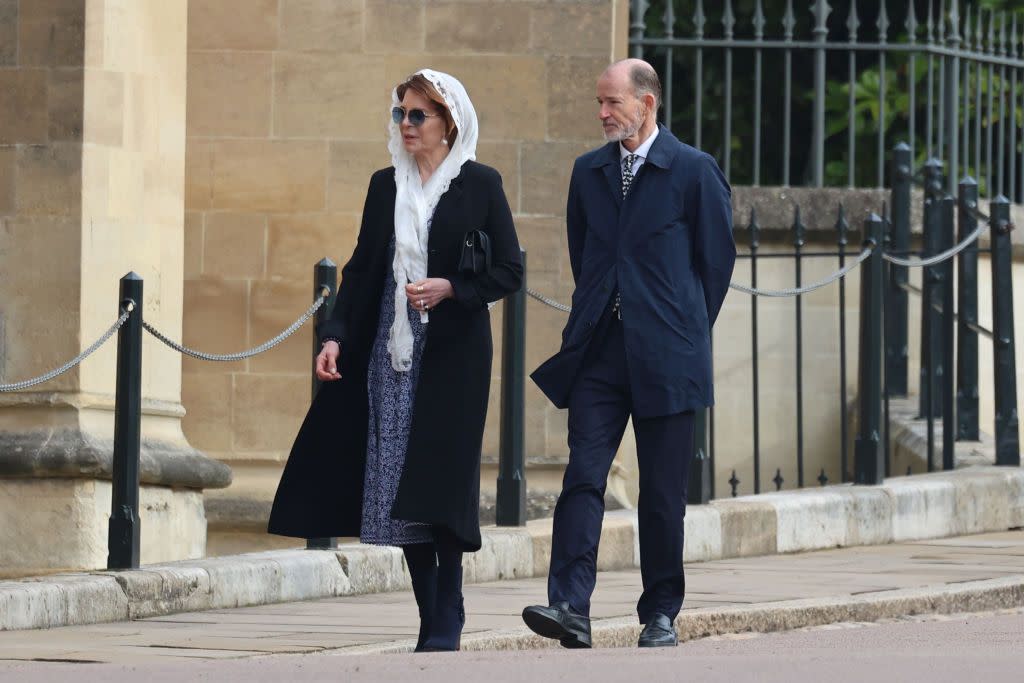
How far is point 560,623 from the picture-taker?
639 centimetres

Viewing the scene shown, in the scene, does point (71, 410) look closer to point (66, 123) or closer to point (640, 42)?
point (66, 123)

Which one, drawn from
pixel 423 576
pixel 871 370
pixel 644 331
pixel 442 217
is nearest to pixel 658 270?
pixel 644 331

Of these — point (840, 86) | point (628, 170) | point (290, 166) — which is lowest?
point (628, 170)

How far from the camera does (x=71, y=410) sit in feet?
29.7

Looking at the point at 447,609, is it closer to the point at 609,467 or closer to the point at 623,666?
the point at 609,467

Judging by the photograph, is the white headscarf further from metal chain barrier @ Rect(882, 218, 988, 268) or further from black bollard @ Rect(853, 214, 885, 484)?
metal chain barrier @ Rect(882, 218, 988, 268)

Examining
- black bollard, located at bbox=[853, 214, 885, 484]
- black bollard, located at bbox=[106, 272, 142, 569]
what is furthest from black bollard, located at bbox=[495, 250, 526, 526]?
black bollard, located at bbox=[853, 214, 885, 484]

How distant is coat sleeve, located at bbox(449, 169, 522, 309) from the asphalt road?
37.4 inches

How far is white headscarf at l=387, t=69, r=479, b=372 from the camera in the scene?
21.0ft

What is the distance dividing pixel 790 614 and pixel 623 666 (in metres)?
2.25

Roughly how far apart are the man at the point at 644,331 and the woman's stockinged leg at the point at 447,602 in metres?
0.27

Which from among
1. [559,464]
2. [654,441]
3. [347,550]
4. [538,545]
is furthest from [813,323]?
[654,441]

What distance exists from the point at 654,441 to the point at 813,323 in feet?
21.8

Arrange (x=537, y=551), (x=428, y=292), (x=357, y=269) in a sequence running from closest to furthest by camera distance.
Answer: (x=428, y=292)
(x=357, y=269)
(x=537, y=551)
